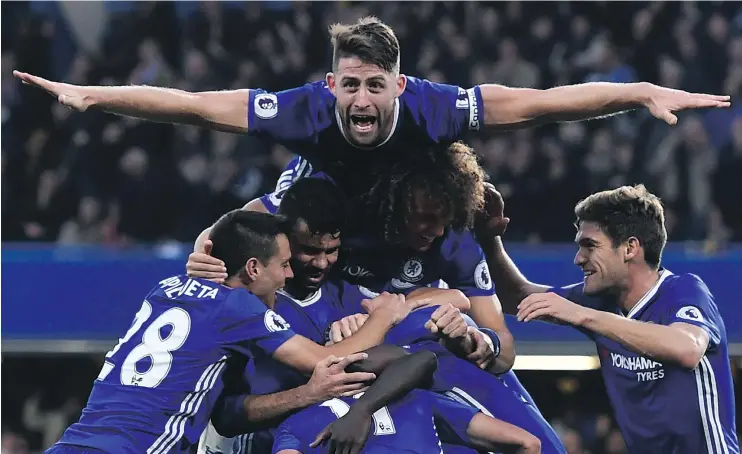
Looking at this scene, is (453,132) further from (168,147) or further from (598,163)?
(168,147)

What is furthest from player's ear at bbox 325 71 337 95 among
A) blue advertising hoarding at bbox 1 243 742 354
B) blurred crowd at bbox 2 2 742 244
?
blurred crowd at bbox 2 2 742 244

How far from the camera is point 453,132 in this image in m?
5.29

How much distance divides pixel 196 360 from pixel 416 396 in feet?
2.63

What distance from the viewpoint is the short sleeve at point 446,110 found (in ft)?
17.2

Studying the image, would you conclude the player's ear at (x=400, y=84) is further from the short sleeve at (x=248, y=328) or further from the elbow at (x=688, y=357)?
the elbow at (x=688, y=357)

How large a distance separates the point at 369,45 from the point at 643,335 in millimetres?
1543


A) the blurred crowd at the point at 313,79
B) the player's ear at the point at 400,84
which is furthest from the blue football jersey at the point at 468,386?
the blurred crowd at the point at 313,79

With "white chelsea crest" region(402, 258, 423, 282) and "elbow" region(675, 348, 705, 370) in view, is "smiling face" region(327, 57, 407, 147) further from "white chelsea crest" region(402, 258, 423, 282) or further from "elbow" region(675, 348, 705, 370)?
"elbow" region(675, 348, 705, 370)

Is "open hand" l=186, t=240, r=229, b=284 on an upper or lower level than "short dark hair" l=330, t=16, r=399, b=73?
lower

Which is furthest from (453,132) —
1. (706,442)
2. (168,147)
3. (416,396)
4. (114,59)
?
(114,59)

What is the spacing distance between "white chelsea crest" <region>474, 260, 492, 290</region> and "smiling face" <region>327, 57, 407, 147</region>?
2.59 feet

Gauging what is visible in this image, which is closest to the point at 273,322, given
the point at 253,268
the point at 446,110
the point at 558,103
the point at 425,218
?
the point at 253,268

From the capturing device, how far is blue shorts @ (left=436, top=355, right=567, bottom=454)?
15.7 ft

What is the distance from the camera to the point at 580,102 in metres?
5.11
